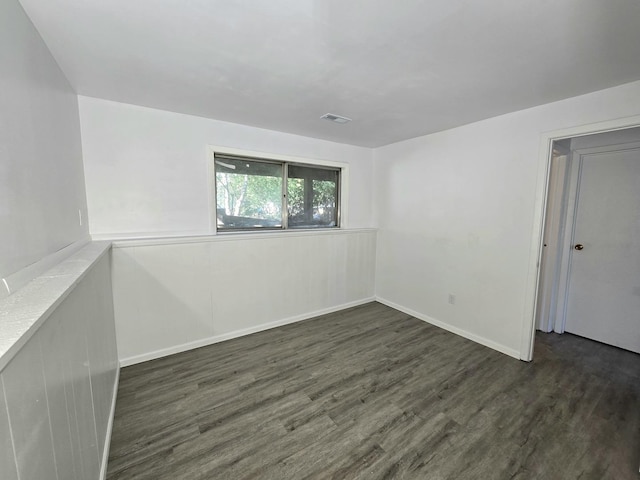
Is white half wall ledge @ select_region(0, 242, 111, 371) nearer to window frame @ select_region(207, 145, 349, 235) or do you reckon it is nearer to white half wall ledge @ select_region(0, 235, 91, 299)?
white half wall ledge @ select_region(0, 235, 91, 299)

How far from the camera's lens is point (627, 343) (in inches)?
114

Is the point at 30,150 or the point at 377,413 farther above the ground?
the point at 30,150

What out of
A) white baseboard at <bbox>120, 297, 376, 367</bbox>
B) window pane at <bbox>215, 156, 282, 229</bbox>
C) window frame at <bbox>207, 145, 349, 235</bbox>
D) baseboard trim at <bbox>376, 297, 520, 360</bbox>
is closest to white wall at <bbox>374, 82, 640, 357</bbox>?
baseboard trim at <bbox>376, 297, 520, 360</bbox>

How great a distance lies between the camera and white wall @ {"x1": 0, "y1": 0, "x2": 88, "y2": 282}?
1062 mm

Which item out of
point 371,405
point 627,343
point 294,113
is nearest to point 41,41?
point 294,113

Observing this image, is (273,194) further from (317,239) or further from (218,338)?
(218,338)

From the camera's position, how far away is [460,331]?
10.5 feet

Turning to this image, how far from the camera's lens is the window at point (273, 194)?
10.3 feet

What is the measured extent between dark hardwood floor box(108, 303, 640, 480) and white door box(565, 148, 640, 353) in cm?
32

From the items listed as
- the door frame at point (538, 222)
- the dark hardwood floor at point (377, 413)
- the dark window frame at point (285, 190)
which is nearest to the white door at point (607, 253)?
the dark hardwood floor at point (377, 413)

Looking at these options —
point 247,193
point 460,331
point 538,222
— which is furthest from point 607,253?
point 247,193

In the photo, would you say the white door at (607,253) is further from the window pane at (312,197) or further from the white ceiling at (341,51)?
the window pane at (312,197)

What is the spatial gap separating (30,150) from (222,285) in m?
1.96

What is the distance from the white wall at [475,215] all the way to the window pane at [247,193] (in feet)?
5.56
